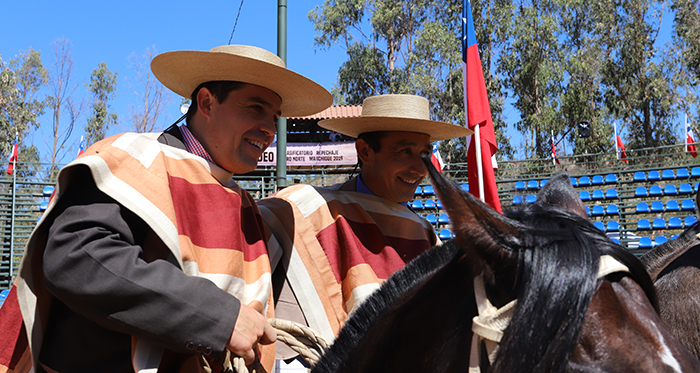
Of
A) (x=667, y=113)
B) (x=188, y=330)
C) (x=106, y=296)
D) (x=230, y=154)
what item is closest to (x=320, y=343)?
(x=188, y=330)

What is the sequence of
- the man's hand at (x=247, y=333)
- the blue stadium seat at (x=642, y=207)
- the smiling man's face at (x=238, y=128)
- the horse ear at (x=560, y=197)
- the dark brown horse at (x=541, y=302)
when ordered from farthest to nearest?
1. the blue stadium seat at (x=642, y=207)
2. the smiling man's face at (x=238, y=128)
3. the man's hand at (x=247, y=333)
4. the horse ear at (x=560, y=197)
5. the dark brown horse at (x=541, y=302)

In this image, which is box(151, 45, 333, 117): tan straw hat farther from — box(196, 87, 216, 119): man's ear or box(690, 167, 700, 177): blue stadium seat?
box(690, 167, 700, 177): blue stadium seat

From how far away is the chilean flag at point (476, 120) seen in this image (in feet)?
15.2

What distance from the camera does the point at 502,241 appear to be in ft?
3.28

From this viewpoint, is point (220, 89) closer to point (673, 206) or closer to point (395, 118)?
point (395, 118)

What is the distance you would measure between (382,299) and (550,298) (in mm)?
563

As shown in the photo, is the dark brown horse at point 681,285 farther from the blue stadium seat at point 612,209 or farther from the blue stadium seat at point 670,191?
the blue stadium seat at point 670,191

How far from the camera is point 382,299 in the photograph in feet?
4.63

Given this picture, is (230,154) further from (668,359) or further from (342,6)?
(342,6)

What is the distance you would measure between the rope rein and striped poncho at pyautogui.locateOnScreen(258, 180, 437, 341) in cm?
55

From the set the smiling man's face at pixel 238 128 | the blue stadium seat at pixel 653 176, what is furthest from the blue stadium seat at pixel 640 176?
the smiling man's face at pixel 238 128

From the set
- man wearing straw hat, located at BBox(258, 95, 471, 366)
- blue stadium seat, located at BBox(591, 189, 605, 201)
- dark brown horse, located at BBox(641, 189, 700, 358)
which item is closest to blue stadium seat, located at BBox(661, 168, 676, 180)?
blue stadium seat, located at BBox(591, 189, 605, 201)

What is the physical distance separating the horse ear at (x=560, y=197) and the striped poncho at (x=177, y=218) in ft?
3.69

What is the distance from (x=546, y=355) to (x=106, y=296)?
1160 millimetres
